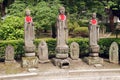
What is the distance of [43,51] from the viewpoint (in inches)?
544

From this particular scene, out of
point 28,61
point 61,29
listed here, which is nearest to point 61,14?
point 61,29

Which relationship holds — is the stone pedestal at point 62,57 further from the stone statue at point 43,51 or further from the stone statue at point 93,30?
the stone statue at point 93,30

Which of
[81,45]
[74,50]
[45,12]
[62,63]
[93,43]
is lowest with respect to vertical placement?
[62,63]

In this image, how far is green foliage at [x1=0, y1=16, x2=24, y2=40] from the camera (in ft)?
59.9

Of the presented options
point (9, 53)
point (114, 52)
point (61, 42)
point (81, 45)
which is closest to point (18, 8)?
point (9, 53)

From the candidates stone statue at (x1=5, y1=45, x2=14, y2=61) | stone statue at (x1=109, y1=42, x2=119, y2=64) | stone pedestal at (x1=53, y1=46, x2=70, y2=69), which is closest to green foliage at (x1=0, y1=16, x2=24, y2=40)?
stone statue at (x1=5, y1=45, x2=14, y2=61)

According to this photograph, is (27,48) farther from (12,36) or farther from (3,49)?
(12,36)

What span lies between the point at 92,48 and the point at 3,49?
4.55 metres

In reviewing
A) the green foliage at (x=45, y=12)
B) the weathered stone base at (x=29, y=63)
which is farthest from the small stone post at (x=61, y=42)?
the green foliage at (x=45, y=12)

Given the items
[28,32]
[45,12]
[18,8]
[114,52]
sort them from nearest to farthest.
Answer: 1. [28,32]
2. [114,52]
3. [45,12]
4. [18,8]

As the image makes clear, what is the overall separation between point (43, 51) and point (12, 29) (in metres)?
5.48

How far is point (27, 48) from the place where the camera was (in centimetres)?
1324

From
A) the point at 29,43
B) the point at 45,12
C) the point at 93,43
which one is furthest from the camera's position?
the point at 45,12

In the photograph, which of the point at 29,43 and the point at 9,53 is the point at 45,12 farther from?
the point at 9,53
